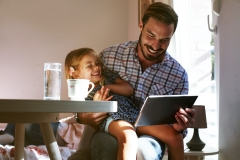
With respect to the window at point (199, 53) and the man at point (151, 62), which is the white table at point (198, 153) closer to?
the window at point (199, 53)

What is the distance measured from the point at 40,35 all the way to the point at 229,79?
2.46 m

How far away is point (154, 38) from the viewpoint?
1.57 metres

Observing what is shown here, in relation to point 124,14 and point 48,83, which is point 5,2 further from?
point 48,83

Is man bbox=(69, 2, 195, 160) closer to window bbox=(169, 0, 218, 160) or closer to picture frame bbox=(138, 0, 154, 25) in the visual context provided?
window bbox=(169, 0, 218, 160)

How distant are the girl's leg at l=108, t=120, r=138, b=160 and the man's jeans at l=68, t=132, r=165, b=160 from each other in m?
0.03

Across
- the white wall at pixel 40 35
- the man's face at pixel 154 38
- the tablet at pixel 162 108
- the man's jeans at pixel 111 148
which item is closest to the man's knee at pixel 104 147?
the man's jeans at pixel 111 148

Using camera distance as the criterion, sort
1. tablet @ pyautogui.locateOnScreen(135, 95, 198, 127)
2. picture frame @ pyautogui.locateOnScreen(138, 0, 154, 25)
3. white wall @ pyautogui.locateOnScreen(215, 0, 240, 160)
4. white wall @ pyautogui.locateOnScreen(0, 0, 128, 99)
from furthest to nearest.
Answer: white wall @ pyautogui.locateOnScreen(0, 0, 128, 99)
picture frame @ pyautogui.locateOnScreen(138, 0, 154, 25)
white wall @ pyautogui.locateOnScreen(215, 0, 240, 160)
tablet @ pyautogui.locateOnScreen(135, 95, 198, 127)

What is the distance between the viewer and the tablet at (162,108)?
1291 millimetres

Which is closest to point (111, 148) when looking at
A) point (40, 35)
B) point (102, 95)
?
point (102, 95)

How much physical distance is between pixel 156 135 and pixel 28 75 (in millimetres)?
2629

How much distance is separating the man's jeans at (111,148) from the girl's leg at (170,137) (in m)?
0.04

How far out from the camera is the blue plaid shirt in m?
1.60

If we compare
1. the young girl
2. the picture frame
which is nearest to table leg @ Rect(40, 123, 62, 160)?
the young girl

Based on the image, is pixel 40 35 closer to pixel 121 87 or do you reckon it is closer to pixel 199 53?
pixel 199 53
